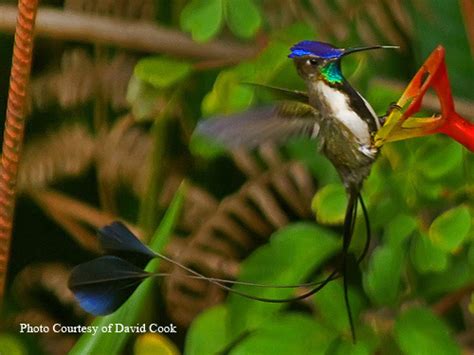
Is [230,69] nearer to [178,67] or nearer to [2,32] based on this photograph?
[178,67]

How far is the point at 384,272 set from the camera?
0.45 metres

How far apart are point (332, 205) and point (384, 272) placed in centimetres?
5

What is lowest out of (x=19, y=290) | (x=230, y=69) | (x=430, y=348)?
(x=19, y=290)

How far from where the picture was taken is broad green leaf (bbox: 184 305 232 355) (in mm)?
488

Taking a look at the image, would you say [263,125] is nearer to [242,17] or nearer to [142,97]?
[242,17]

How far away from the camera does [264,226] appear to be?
0.62 m

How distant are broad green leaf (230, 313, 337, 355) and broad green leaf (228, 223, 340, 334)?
0.09 ft

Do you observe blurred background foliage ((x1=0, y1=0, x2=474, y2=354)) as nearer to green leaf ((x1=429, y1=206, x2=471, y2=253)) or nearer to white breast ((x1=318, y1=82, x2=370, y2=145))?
green leaf ((x1=429, y1=206, x2=471, y2=253))

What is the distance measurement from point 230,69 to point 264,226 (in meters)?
0.14

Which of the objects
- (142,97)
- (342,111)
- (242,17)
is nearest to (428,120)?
(342,111)

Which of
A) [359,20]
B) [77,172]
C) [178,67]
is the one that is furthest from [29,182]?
[359,20]

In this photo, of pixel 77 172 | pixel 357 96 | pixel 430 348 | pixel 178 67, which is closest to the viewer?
pixel 357 96

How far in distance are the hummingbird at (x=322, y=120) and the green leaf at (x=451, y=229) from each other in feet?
0.27

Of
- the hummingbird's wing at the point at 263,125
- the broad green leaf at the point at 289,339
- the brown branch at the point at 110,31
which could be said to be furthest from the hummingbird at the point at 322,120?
the brown branch at the point at 110,31
